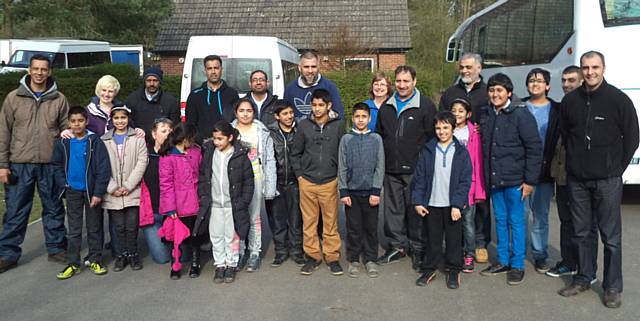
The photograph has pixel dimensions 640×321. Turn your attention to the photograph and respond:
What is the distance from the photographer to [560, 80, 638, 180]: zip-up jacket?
4488 mm

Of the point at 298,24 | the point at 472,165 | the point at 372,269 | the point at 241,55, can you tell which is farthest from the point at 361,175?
the point at 298,24

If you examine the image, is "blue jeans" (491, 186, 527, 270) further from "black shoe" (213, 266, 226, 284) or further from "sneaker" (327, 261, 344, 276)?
"black shoe" (213, 266, 226, 284)

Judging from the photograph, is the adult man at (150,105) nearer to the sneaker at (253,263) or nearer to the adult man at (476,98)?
the sneaker at (253,263)

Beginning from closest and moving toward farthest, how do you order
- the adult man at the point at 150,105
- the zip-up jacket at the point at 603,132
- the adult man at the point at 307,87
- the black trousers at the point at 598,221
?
1. the zip-up jacket at the point at 603,132
2. the black trousers at the point at 598,221
3. the adult man at the point at 307,87
4. the adult man at the point at 150,105

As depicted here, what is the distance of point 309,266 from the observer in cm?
563

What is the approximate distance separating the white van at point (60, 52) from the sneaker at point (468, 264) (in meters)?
20.2

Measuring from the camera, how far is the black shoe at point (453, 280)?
203 inches

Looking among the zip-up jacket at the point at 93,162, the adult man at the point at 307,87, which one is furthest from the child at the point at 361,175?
the zip-up jacket at the point at 93,162

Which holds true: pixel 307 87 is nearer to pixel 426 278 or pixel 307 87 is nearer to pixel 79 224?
pixel 426 278

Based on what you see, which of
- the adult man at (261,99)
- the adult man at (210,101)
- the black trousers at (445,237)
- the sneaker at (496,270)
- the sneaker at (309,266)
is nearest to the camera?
the black trousers at (445,237)

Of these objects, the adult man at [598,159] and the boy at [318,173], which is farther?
the boy at [318,173]

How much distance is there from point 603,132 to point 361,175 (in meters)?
2.06

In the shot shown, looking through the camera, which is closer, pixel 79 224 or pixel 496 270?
pixel 496 270

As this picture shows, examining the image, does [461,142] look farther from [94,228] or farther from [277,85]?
[277,85]
